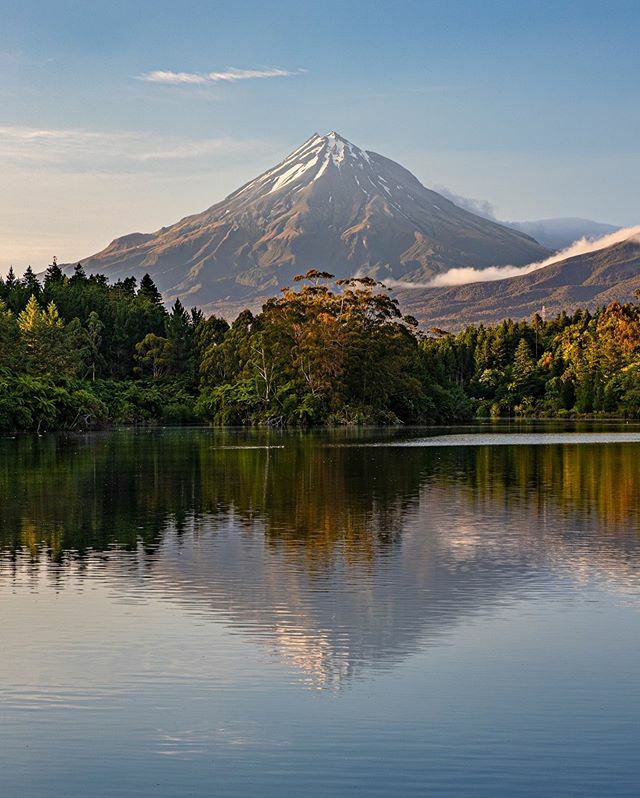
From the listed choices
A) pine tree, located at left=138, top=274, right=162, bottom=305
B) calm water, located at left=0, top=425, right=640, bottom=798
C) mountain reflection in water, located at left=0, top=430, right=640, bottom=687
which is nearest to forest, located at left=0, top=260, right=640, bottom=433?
pine tree, located at left=138, top=274, right=162, bottom=305

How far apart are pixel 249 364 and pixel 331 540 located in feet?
243

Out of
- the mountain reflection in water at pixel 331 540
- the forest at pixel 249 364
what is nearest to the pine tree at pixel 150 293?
the forest at pixel 249 364

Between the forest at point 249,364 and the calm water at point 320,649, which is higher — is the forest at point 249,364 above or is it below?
above

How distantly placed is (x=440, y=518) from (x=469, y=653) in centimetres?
1131

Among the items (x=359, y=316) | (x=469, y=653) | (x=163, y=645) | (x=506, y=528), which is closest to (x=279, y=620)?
(x=163, y=645)

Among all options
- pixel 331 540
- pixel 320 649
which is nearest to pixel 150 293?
pixel 331 540

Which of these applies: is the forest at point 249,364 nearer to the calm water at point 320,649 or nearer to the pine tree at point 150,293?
the pine tree at point 150,293

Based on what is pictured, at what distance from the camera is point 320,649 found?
444 inches

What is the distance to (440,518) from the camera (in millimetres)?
22312

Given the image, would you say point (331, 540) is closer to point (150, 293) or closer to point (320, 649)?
point (320, 649)

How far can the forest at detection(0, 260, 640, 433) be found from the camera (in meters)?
82.2

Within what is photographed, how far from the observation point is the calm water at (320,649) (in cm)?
802

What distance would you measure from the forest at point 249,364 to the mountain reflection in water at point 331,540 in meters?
42.9

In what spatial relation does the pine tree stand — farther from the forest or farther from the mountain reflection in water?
the mountain reflection in water
